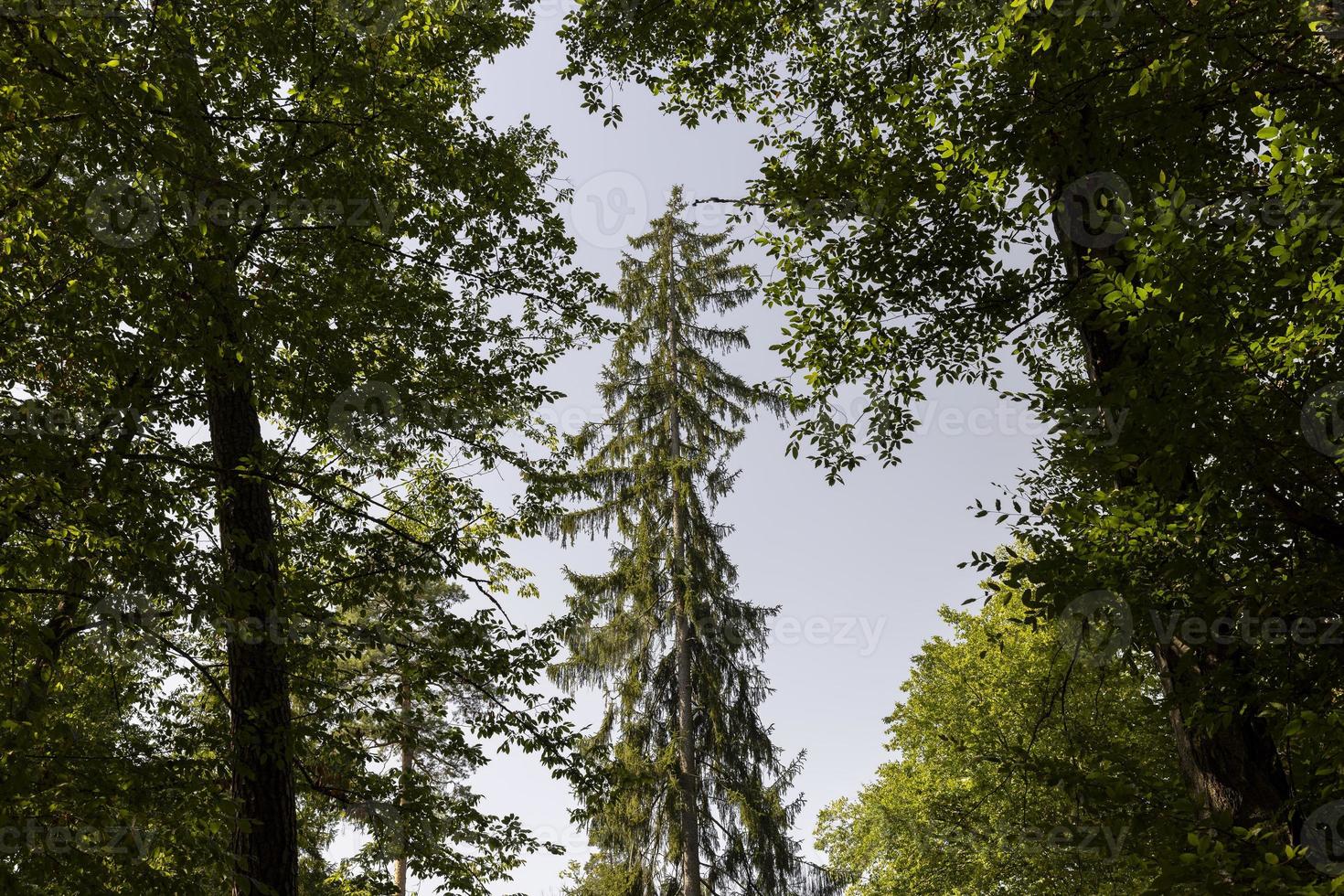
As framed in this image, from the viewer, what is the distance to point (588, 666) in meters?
18.8

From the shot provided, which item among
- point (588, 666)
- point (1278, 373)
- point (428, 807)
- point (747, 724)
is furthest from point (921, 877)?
point (1278, 373)

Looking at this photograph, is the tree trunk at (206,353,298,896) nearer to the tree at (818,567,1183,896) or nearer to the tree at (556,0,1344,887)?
the tree at (556,0,1344,887)

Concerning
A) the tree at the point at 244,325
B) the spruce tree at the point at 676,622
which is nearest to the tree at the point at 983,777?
the spruce tree at the point at 676,622

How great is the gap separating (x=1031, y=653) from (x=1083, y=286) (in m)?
14.5

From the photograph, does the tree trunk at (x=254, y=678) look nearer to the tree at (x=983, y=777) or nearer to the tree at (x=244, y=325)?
the tree at (x=244, y=325)

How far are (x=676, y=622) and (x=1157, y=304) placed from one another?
49.7ft

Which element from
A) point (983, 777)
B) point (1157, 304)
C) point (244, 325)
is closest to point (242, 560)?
point (244, 325)

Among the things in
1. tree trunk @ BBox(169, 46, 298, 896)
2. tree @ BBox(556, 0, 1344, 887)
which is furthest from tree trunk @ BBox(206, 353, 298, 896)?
tree @ BBox(556, 0, 1344, 887)

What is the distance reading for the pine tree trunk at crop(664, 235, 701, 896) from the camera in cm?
1661

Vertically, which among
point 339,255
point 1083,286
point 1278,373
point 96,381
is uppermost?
point 339,255

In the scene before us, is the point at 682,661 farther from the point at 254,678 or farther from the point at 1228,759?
the point at 1228,759

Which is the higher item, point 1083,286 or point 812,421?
point 812,421

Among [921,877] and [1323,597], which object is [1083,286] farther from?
[921,877]

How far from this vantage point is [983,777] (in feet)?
55.7
